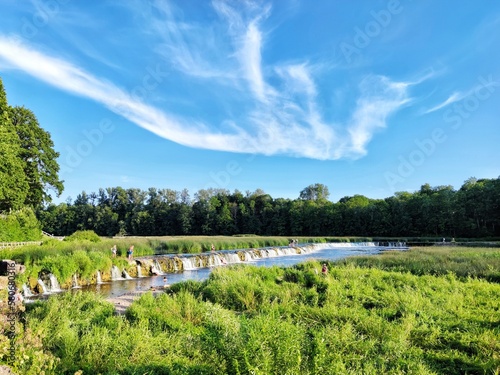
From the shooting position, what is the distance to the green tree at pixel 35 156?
36156mm

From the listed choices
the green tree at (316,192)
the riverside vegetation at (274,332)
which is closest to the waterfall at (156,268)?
the riverside vegetation at (274,332)

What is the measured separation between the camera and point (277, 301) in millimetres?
10773

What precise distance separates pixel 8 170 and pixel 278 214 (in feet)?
282

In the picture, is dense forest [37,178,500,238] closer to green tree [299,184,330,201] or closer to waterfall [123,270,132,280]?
green tree [299,184,330,201]

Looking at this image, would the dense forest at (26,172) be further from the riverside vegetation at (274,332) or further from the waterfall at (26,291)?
the riverside vegetation at (274,332)

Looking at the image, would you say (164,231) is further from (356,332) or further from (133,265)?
(356,332)

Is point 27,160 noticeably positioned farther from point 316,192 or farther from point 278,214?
point 316,192

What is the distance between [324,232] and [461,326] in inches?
3587

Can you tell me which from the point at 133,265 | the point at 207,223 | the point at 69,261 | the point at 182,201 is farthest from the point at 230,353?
the point at 182,201

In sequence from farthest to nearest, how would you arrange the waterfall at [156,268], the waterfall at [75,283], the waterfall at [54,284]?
the waterfall at [156,268]
the waterfall at [75,283]
the waterfall at [54,284]

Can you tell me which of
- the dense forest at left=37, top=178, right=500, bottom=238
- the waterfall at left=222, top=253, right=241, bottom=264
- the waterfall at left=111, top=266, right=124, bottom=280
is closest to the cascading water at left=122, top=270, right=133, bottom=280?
the waterfall at left=111, top=266, right=124, bottom=280

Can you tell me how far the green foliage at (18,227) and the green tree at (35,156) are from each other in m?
1.98

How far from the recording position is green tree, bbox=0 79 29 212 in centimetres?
2486

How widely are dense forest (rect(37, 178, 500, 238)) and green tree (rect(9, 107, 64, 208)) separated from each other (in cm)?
6783
